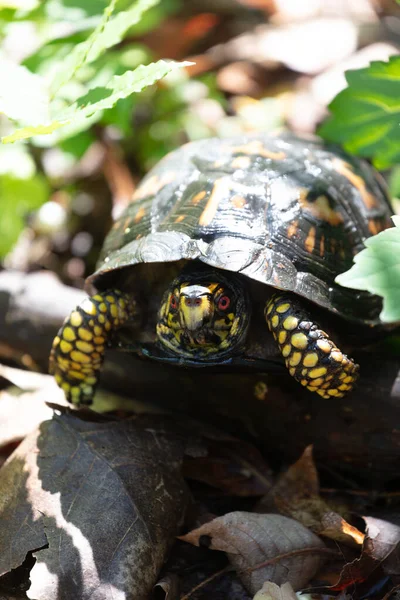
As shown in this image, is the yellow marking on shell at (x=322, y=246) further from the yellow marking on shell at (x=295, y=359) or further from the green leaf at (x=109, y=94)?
the green leaf at (x=109, y=94)

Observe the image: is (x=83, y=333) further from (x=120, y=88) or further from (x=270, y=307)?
(x=120, y=88)

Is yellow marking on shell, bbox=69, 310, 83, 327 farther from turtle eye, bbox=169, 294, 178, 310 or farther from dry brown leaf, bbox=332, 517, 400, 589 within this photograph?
dry brown leaf, bbox=332, 517, 400, 589

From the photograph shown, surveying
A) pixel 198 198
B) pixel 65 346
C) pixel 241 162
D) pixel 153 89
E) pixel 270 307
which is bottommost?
pixel 65 346

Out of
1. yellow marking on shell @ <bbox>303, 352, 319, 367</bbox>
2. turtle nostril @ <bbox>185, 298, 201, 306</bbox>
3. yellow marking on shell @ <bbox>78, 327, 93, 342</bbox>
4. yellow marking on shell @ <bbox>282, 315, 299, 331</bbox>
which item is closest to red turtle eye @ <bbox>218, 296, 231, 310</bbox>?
turtle nostril @ <bbox>185, 298, 201, 306</bbox>

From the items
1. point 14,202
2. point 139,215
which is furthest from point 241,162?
point 14,202

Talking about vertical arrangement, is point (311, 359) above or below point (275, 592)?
above
